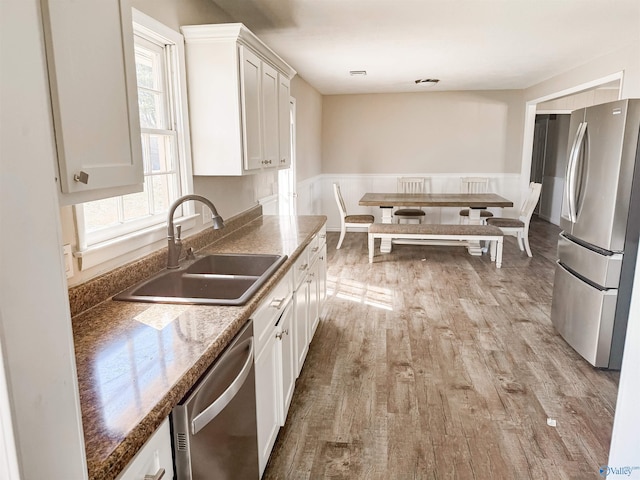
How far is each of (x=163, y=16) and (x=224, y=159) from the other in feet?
2.52

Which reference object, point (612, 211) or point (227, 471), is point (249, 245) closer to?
point (227, 471)

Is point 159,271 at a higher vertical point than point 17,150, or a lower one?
lower

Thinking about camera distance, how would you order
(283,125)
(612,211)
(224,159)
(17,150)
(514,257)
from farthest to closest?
(514,257) → (283,125) → (612,211) → (224,159) → (17,150)

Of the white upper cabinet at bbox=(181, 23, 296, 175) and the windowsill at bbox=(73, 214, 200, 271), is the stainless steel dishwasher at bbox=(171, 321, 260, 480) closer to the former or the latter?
the windowsill at bbox=(73, 214, 200, 271)

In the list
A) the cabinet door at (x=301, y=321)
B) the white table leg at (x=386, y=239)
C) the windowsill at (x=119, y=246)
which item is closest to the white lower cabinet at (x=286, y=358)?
the cabinet door at (x=301, y=321)

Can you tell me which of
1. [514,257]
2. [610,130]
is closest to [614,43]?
[610,130]

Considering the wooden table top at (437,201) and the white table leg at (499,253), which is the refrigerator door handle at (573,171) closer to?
the white table leg at (499,253)

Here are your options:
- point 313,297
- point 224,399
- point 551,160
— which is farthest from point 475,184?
point 224,399

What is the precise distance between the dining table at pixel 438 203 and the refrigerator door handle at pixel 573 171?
271 cm

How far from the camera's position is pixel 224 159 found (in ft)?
8.27

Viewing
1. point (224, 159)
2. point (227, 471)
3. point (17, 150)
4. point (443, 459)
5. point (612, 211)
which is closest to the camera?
point (17, 150)

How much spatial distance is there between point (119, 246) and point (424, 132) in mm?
6445

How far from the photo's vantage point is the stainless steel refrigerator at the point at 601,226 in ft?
8.63

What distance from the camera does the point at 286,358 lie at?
221 centimetres
